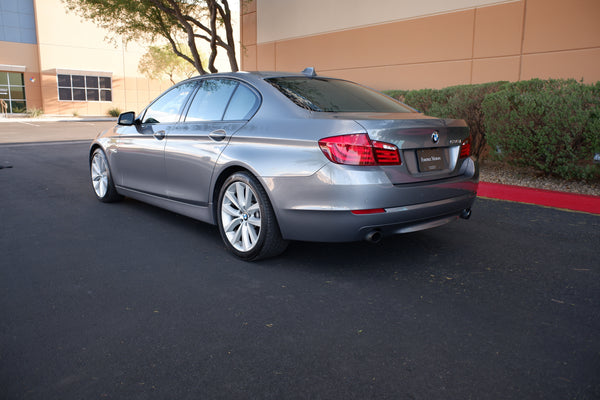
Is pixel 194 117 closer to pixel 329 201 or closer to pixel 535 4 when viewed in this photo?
pixel 329 201

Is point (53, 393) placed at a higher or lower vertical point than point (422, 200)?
lower

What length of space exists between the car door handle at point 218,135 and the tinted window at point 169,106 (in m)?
0.85

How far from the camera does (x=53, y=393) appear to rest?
228 cm

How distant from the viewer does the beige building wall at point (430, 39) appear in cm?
934

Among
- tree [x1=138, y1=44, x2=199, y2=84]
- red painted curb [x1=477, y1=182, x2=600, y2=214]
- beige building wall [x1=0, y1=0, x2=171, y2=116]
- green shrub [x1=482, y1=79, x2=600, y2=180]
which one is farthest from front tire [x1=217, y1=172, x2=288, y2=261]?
tree [x1=138, y1=44, x2=199, y2=84]

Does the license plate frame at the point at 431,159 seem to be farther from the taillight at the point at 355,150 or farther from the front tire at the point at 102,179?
the front tire at the point at 102,179

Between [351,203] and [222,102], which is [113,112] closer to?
[222,102]

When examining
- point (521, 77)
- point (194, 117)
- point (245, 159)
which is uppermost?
point (521, 77)

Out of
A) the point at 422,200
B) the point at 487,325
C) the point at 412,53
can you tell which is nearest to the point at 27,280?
the point at 422,200

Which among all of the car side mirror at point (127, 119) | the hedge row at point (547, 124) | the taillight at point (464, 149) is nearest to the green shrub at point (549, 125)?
the hedge row at point (547, 124)

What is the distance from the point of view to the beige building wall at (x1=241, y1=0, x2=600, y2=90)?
30.6 ft

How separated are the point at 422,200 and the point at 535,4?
7.99 metres

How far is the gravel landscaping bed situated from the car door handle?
16.4 feet

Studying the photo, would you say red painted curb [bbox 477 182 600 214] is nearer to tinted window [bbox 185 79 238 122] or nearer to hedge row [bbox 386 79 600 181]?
hedge row [bbox 386 79 600 181]
